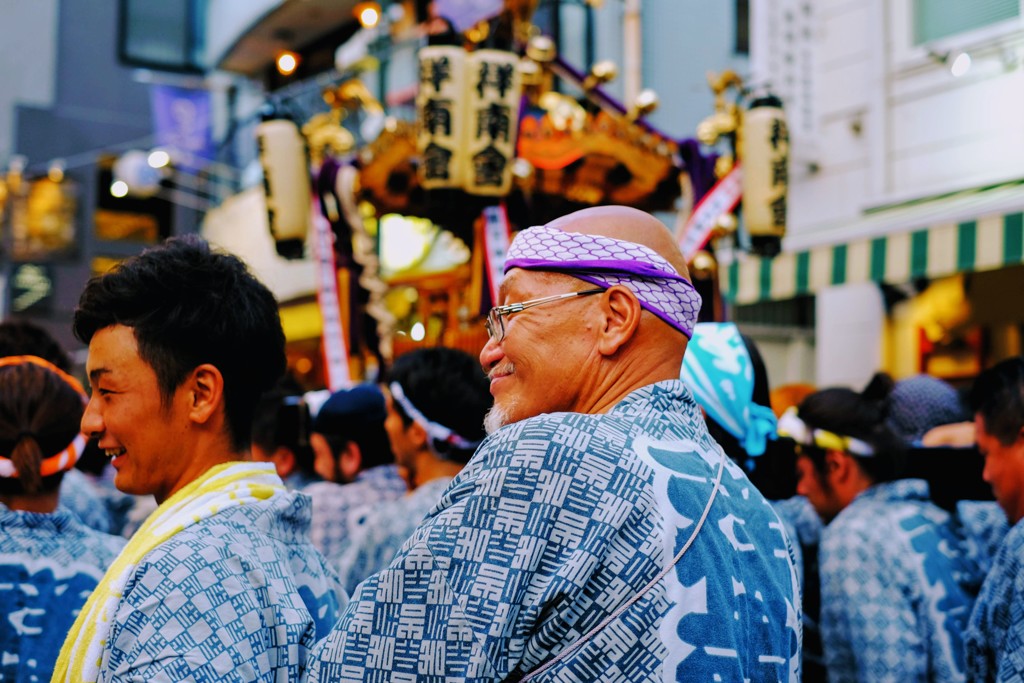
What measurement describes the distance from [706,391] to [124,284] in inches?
64.7

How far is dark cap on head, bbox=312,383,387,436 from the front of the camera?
16.7 feet

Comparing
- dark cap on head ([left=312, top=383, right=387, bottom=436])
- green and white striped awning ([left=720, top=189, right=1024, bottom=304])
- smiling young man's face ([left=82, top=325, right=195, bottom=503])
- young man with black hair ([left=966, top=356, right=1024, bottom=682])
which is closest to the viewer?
smiling young man's face ([left=82, top=325, right=195, bottom=503])

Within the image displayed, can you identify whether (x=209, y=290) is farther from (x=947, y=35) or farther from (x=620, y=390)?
(x=947, y=35)

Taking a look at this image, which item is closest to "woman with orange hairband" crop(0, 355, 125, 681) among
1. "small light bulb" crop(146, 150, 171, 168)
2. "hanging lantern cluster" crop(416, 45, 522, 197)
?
"hanging lantern cluster" crop(416, 45, 522, 197)

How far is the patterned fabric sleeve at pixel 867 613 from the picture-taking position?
3725 millimetres

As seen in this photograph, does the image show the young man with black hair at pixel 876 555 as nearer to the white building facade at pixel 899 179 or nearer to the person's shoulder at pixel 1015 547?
the person's shoulder at pixel 1015 547

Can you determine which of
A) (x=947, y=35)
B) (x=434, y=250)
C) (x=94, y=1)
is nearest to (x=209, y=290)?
(x=947, y=35)

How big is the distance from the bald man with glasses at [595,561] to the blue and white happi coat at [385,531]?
2.37 meters

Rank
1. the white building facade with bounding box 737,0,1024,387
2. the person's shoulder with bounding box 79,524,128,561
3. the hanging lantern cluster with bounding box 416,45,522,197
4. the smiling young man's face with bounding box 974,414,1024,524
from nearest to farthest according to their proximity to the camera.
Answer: the person's shoulder with bounding box 79,524,128,561 → the smiling young man's face with bounding box 974,414,1024,524 → the hanging lantern cluster with bounding box 416,45,522,197 → the white building facade with bounding box 737,0,1024,387

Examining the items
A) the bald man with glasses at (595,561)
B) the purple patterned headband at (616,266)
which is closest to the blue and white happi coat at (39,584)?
the bald man with glasses at (595,561)

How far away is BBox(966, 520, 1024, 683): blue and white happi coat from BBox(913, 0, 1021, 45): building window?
5.97m

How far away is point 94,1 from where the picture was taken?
21.8 meters

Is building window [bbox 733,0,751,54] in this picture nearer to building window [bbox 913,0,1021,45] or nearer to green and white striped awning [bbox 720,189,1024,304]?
building window [bbox 913,0,1021,45]

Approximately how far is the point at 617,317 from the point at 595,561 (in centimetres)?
46
